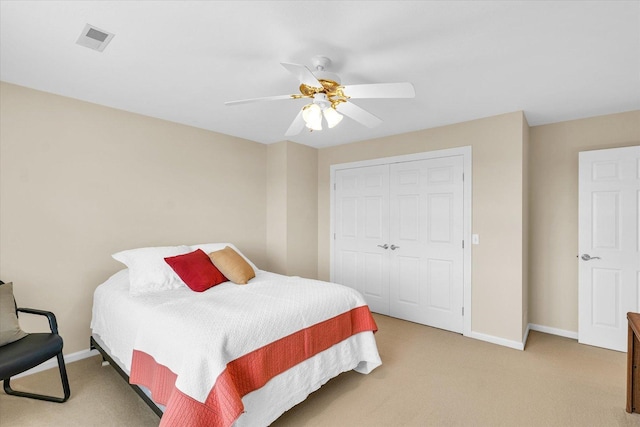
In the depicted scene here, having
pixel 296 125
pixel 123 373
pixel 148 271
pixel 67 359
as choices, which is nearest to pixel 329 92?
pixel 296 125

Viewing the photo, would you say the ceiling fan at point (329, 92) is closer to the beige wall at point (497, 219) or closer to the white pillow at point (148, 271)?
the white pillow at point (148, 271)

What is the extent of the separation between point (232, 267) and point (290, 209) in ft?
5.27

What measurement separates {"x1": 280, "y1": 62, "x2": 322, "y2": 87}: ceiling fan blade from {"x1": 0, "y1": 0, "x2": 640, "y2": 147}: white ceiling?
25cm

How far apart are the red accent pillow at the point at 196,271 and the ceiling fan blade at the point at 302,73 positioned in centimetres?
188

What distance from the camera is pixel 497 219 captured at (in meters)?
3.30

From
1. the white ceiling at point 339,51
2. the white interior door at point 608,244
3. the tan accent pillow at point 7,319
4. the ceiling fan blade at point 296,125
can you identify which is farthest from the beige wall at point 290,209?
the white interior door at point 608,244

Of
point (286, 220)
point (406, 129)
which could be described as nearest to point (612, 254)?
point (406, 129)

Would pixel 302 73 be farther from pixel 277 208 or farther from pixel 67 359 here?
pixel 67 359

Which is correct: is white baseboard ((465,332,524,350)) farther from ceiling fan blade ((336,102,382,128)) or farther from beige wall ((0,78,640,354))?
ceiling fan blade ((336,102,382,128))

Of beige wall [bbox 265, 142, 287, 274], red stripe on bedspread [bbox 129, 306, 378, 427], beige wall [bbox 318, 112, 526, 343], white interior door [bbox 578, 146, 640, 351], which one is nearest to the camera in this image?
red stripe on bedspread [bbox 129, 306, 378, 427]

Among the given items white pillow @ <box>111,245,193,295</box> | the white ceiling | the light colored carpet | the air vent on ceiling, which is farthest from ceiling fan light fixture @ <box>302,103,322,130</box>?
the light colored carpet

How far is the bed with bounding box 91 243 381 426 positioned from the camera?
1.62m

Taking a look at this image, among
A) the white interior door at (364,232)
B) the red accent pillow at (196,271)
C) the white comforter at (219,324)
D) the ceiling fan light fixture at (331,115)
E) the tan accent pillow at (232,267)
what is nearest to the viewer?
the white comforter at (219,324)

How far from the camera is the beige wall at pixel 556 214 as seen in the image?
3.41 m
